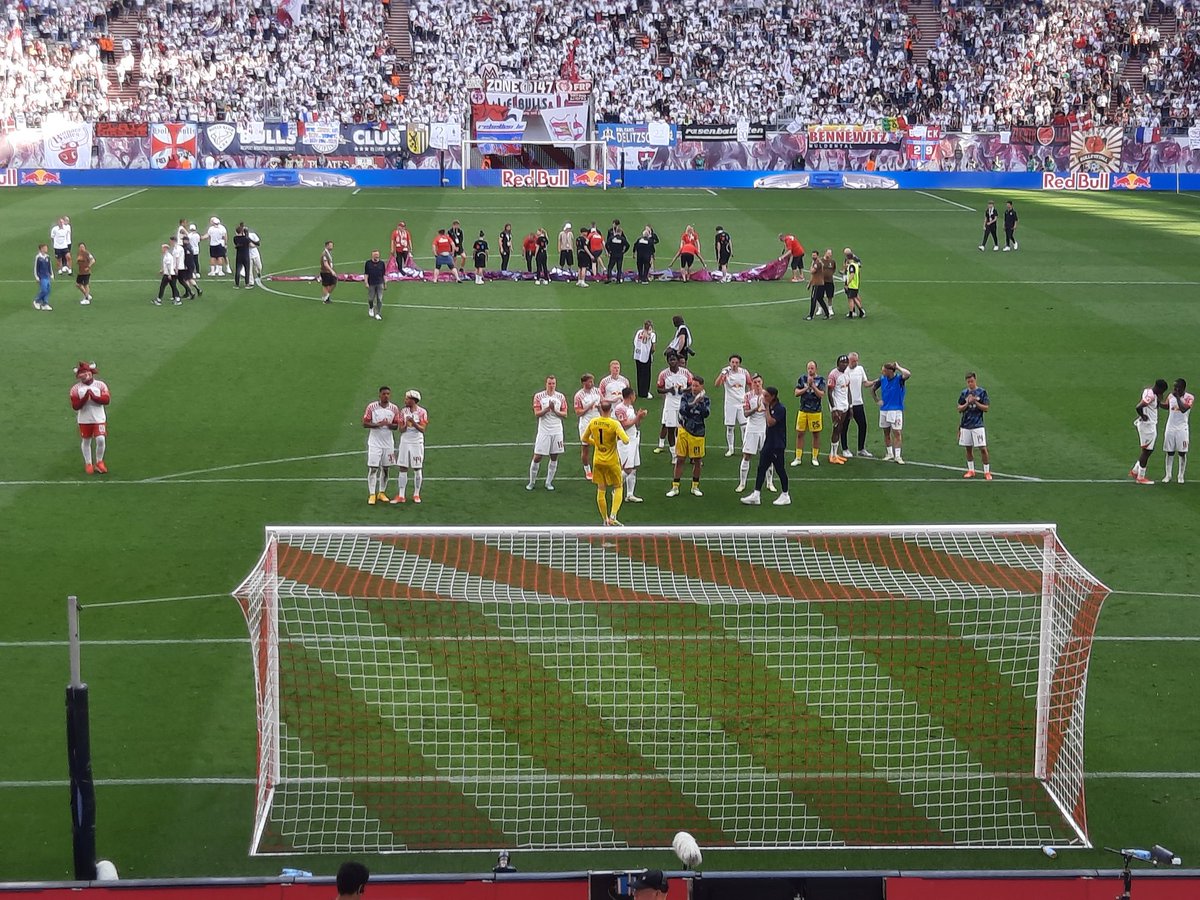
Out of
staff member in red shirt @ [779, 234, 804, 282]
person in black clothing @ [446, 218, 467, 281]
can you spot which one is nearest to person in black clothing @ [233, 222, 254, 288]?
person in black clothing @ [446, 218, 467, 281]

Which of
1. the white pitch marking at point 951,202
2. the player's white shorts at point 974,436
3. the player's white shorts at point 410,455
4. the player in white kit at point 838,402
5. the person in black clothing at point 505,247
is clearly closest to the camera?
the player's white shorts at point 410,455

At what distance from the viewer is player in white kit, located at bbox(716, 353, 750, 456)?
2210 centimetres

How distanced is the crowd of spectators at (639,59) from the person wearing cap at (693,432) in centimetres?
4983

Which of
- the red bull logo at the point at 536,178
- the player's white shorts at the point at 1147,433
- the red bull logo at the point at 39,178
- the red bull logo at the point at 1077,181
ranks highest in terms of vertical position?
the red bull logo at the point at 1077,181

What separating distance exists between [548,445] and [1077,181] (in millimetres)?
49253

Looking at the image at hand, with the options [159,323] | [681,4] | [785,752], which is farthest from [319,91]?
[785,752]

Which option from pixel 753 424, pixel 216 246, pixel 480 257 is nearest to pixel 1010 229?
pixel 480 257

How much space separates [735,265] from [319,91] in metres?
37.9

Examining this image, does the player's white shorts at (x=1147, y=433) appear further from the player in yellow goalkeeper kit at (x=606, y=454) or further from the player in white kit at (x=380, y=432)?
the player in white kit at (x=380, y=432)

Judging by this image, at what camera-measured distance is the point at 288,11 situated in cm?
7688

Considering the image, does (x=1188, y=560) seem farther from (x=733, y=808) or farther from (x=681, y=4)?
(x=681, y=4)

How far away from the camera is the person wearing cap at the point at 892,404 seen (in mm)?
22109

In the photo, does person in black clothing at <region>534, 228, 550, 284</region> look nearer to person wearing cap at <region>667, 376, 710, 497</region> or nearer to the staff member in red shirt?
the staff member in red shirt

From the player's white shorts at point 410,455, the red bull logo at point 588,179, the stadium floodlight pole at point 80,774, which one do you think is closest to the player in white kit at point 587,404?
the player's white shorts at point 410,455
